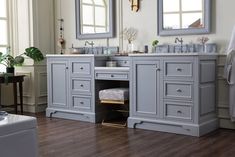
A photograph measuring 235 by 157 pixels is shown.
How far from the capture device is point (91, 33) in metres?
5.76

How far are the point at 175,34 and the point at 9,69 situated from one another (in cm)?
270

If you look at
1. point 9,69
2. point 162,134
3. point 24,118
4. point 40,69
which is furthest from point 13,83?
point 24,118

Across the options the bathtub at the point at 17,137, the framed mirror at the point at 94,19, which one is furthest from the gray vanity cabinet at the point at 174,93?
the bathtub at the point at 17,137

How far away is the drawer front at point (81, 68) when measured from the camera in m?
5.13

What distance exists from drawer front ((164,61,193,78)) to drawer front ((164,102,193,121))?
357mm

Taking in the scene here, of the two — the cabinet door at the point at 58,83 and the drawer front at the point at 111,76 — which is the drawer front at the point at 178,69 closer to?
the drawer front at the point at 111,76

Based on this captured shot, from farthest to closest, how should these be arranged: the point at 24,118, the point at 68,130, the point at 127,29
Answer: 1. the point at 127,29
2. the point at 68,130
3. the point at 24,118

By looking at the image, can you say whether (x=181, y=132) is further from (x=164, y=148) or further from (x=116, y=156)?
(x=116, y=156)

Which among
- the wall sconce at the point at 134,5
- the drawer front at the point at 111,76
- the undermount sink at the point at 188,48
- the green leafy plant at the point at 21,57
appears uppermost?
the wall sconce at the point at 134,5

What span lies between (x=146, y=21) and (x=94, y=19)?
3.22 ft

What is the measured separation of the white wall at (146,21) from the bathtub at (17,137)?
9.81ft

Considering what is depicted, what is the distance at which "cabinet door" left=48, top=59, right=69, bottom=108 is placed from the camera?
543cm

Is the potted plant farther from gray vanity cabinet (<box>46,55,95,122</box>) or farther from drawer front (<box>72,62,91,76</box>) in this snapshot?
drawer front (<box>72,62,91,76</box>)

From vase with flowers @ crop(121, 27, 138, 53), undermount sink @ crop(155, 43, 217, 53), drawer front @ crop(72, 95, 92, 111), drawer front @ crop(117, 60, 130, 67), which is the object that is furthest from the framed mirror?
drawer front @ crop(72, 95, 92, 111)
